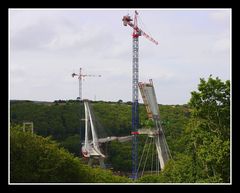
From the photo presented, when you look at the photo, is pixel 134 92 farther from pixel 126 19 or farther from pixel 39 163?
pixel 39 163

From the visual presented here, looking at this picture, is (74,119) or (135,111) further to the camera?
(74,119)

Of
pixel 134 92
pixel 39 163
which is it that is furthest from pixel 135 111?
pixel 39 163

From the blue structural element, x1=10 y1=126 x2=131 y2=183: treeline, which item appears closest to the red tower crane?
the blue structural element

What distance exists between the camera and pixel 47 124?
42.4 metres

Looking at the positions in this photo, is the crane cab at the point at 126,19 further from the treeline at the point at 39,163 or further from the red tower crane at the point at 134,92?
the treeline at the point at 39,163

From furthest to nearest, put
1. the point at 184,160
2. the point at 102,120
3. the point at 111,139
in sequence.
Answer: the point at 102,120
the point at 111,139
the point at 184,160

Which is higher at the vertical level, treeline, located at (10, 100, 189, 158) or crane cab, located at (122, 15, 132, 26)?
crane cab, located at (122, 15, 132, 26)

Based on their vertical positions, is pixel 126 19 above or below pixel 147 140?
above

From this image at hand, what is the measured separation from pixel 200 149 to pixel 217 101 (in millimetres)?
1919

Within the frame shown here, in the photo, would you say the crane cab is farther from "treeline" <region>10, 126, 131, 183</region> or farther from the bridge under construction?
"treeline" <region>10, 126, 131, 183</region>

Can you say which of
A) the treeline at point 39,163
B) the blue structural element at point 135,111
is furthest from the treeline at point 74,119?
the treeline at point 39,163

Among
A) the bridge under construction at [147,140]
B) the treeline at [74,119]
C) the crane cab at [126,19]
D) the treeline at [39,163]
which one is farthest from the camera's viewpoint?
the treeline at [74,119]

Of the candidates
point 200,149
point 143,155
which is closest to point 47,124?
point 143,155
